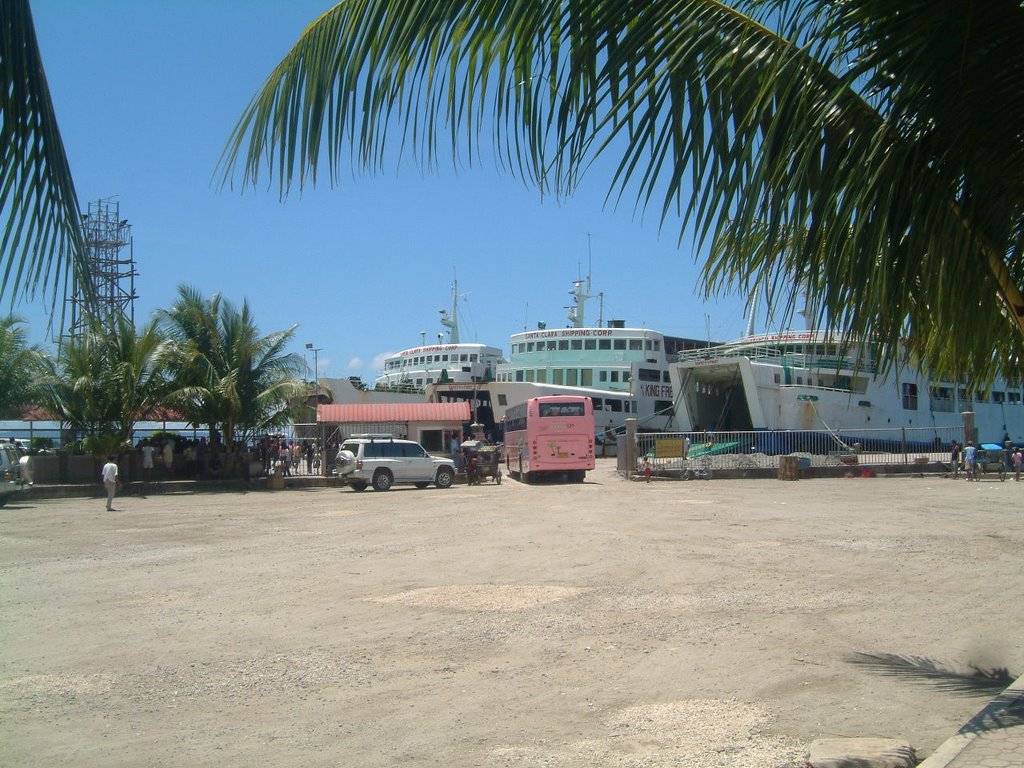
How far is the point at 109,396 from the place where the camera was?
28031 millimetres

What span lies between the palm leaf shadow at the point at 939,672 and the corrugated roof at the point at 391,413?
29737 millimetres

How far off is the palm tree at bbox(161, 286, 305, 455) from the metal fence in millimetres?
13676

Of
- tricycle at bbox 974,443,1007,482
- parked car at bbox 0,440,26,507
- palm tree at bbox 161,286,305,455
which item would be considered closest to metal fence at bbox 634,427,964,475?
tricycle at bbox 974,443,1007,482

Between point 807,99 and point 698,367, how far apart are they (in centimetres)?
3966

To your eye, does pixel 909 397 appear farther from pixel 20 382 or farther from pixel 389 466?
pixel 20 382

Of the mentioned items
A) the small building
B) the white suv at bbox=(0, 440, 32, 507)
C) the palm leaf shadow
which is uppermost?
the small building

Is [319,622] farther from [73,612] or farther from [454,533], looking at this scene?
[454,533]

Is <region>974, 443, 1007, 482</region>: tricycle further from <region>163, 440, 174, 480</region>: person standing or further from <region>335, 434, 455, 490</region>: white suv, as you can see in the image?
<region>163, 440, 174, 480</region>: person standing

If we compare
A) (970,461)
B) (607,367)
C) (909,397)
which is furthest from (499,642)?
(607,367)

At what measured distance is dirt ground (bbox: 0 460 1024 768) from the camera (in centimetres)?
517

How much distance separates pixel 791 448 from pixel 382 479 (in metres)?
16.1

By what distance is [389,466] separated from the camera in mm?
28141

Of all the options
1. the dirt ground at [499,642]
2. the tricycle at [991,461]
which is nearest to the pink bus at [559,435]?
the tricycle at [991,461]

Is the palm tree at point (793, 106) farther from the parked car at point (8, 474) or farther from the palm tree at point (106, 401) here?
the palm tree at point (106, 401)
